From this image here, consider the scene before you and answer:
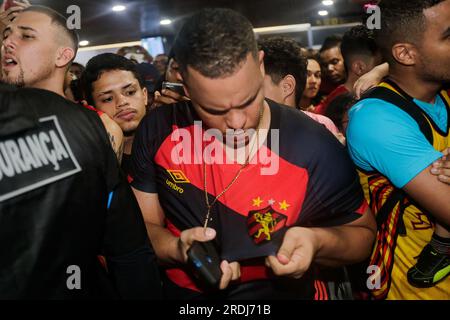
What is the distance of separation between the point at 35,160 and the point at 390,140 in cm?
128

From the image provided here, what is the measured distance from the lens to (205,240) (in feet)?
4.49

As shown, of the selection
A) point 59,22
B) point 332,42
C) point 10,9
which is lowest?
point 332,42

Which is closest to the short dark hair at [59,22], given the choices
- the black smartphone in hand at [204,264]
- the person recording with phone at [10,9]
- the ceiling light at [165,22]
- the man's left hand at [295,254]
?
the person recording with phone at [10,9]

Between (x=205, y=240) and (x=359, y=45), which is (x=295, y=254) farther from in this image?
(x=359, y=45)

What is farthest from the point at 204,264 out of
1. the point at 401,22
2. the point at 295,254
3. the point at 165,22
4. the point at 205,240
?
the point at 165,22

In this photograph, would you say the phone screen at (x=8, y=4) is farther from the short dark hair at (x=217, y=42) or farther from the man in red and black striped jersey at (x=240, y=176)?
the short dark hair at (x=217, y=42)

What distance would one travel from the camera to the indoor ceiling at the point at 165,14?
35.4 ft

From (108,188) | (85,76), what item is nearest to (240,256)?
(108,188)

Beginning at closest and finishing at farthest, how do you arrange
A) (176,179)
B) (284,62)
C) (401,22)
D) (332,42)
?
1. (176,179)
2. (401,22)
3. (284,62)
4. (332,42)

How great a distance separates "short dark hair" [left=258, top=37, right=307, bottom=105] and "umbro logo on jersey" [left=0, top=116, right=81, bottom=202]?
1.83 meters

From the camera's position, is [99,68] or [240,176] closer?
[240,176]

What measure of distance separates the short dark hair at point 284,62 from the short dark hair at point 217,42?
4.24 ft

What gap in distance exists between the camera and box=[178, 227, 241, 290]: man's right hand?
4.44 ft

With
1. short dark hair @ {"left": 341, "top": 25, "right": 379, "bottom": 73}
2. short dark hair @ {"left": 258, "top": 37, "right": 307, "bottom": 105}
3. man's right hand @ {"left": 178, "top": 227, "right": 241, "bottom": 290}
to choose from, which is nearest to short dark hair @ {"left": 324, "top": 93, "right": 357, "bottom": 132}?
short dark hair @ {"left": 341, "top": 25, "right": 379, "bottom": 73}
